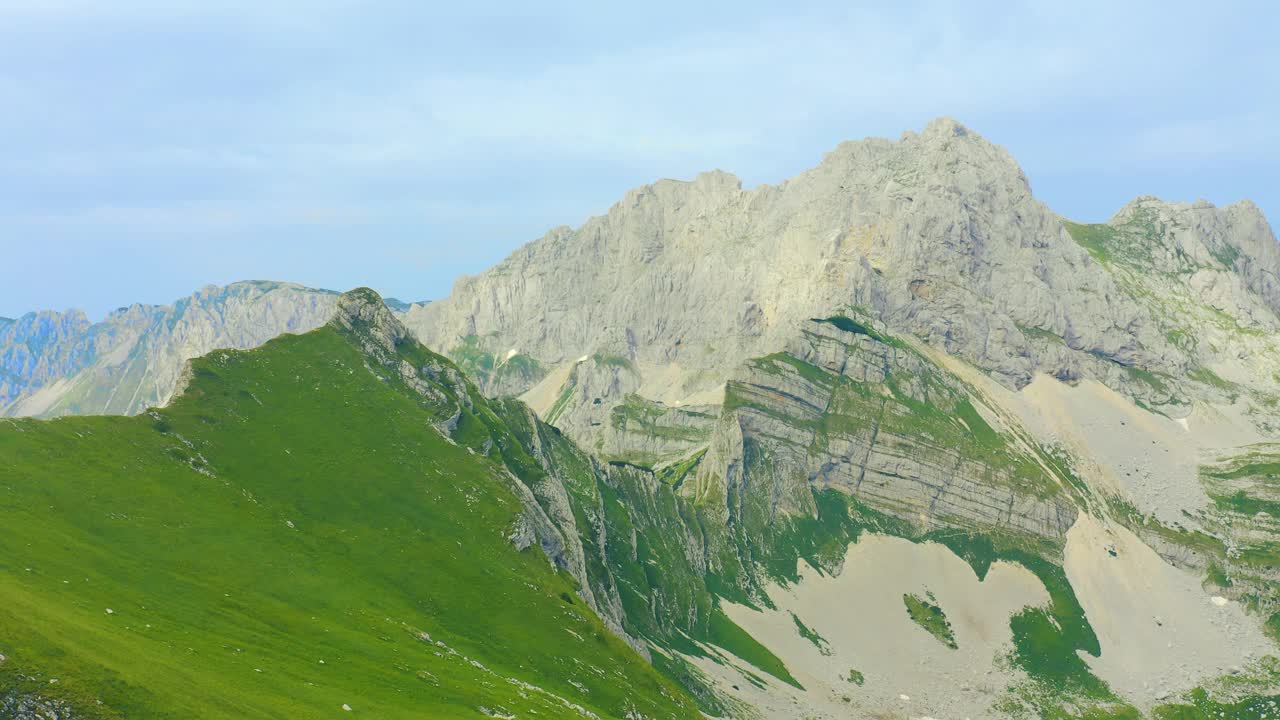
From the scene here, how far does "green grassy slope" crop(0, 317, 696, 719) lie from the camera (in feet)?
240

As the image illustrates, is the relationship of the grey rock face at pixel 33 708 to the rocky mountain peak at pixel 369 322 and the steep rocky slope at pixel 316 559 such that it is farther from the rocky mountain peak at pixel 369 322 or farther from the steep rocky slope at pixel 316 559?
the rocky mountain peak at pixel 369 322

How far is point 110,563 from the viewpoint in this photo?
9406cm

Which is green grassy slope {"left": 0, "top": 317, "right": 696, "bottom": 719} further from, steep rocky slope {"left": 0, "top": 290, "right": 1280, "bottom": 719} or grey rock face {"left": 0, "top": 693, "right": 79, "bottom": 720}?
grey rock face {"left": 0, "top": 693, "right": 79, "bottom": 720}

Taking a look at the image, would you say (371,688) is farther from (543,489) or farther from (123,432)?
(543,489)

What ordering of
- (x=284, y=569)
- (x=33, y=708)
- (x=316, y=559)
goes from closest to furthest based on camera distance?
(x=33, y=708)
(x=284, y=569)
(x=316, y=559)

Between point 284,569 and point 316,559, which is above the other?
point 316,559

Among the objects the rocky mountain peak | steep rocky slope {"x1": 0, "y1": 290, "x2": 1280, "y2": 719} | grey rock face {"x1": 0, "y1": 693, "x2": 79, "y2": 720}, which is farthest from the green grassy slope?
the rocky mountain peak

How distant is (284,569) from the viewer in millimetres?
109938

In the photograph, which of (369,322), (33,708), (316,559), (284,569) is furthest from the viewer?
(369,322)

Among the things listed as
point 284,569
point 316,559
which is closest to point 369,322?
point 316,559

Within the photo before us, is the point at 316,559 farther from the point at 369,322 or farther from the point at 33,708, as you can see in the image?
the point at 369,322

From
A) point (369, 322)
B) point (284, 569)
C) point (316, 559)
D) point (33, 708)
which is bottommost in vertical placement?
point (284, 569)

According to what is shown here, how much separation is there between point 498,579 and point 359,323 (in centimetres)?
7144

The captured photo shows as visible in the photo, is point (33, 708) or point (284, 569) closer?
point (33, 708)
